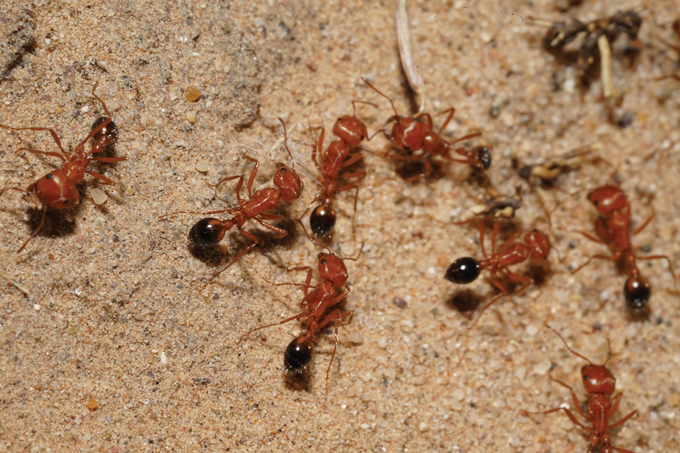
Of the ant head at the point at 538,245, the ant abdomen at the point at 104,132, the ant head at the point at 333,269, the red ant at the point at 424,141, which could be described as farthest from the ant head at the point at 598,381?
the ant abdomen at the point at 104,132

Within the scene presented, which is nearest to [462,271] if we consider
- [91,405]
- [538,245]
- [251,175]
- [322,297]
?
[538,245]

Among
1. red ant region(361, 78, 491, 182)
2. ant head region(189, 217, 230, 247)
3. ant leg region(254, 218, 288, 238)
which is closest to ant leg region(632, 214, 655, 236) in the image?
red ant region(361, 78, 491, 182)

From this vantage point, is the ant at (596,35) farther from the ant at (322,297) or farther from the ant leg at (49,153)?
the ant leg at (49,153)

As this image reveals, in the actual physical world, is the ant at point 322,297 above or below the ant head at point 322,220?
below

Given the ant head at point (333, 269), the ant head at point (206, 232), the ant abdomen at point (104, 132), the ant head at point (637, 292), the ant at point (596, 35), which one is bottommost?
the ant head at point (637, 292)

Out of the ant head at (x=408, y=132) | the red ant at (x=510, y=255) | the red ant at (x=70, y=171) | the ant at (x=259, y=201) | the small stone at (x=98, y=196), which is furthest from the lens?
the red ant at (x=510, y=255)

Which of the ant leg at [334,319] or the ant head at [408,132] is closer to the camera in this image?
the ant leg at [334,319]

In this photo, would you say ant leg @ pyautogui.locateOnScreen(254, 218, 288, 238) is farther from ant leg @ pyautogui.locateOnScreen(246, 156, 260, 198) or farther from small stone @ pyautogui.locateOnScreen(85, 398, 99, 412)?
small stone @ pyautogui.locateOnScreen(85, 398, 99, 412)
